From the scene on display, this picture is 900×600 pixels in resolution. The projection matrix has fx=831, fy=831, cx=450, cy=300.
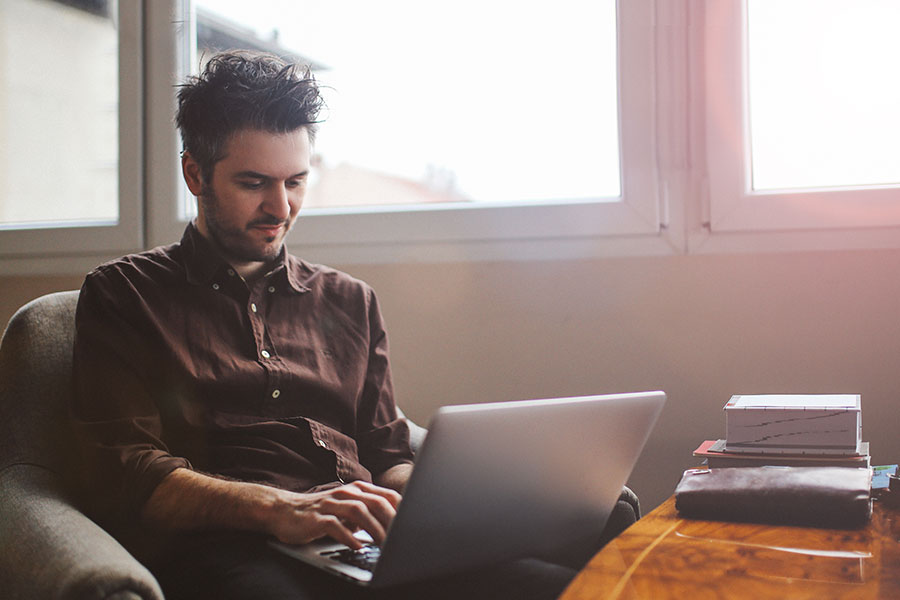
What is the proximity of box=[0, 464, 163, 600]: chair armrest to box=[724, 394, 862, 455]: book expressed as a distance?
2.80 feet

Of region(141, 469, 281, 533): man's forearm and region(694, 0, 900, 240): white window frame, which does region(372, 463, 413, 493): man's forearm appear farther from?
region(694, 0, 900, 240): white window frame

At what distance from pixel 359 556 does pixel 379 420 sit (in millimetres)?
511

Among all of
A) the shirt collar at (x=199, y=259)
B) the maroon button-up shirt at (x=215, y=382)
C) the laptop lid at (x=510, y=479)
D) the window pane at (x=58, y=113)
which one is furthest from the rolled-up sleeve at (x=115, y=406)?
the window pane at (x=58, y=113)

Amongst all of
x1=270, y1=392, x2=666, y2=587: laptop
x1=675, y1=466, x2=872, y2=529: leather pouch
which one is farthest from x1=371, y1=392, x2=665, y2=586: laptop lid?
x1=675, y1=466, x2=872, y2=529: leather pouch

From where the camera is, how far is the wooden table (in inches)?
32.5

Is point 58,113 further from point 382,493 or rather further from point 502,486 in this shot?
point 502,486

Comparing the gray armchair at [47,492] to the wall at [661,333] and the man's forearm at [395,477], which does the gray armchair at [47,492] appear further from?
the wall at [661,333]

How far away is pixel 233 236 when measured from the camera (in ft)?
4.72

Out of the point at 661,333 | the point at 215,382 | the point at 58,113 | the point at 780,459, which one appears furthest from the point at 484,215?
the point at 58,113

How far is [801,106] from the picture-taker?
5.95 feet

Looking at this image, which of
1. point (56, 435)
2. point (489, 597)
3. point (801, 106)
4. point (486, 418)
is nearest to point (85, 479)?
point (56, 435)

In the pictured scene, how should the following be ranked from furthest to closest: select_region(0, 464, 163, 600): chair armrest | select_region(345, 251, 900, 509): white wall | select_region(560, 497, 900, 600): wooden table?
select_region(345, 251, 900, 509): white wall < select_region(0, 464, 163, 600): chair armrest < select_region(560, 497, 900, 600): wooden table

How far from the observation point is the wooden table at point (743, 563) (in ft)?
2.71

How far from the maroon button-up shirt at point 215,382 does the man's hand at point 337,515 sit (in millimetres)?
212
